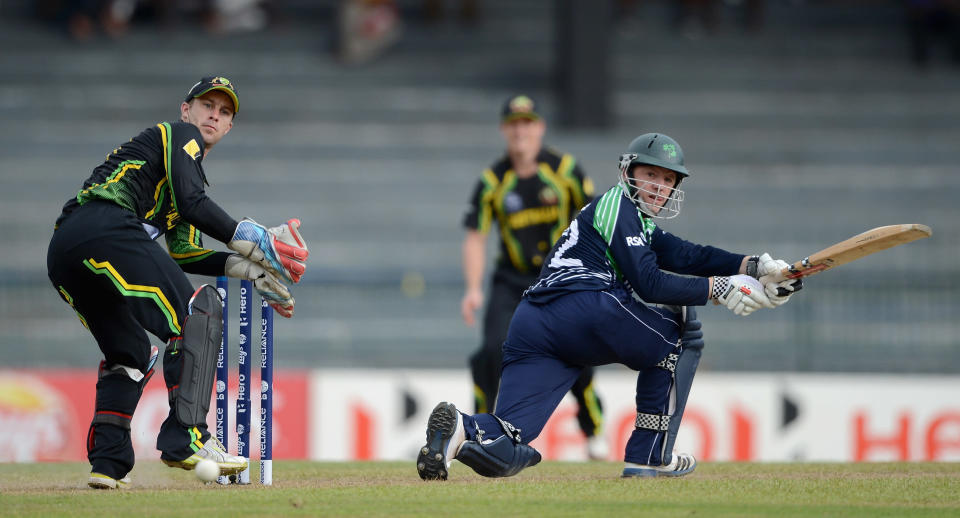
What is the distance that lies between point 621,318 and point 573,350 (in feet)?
0.95

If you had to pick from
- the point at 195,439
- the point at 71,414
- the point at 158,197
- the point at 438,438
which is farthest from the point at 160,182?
the point at 71,414

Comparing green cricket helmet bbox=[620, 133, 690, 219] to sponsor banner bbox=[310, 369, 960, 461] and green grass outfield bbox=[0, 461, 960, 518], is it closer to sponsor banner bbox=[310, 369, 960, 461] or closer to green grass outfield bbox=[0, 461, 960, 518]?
green grass outfield bbox=[0, 461, 960, 518]

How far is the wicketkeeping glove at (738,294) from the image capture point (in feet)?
20.2

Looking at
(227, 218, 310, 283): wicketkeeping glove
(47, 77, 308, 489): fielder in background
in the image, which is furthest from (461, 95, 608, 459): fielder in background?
(227, 218, 310, 283): wicketkeeping glove

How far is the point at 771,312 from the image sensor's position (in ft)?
40.5

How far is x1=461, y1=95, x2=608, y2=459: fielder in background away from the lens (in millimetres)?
8922

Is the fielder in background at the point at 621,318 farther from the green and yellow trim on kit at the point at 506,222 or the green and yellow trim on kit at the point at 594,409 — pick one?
the green and yellow trim on kit at the point at 506,222

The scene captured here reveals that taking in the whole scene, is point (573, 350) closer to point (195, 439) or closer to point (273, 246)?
point (273, 246)

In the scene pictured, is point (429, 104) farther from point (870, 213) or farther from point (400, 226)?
point (870, 213)

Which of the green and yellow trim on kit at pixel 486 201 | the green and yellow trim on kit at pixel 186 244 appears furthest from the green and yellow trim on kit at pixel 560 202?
the green and yellow trim on kit at pixel 186 244

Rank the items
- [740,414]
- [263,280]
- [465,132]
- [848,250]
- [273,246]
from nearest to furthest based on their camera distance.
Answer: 1. [273,246]
2. [263,280]
3. [848,250]
4. [740,414]
5. [465,132]

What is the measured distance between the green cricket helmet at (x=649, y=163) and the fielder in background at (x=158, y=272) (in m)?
1.60

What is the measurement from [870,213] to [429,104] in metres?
5.99

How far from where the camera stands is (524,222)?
29.6ft
